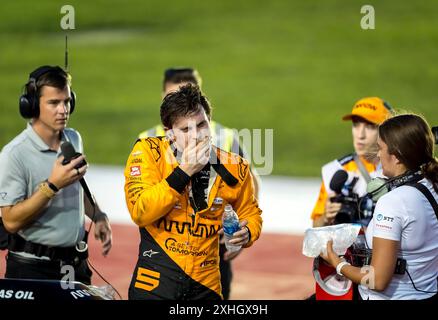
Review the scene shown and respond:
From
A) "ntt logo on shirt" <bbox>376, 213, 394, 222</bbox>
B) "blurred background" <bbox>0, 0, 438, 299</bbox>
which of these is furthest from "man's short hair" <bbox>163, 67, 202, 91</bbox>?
"blurred background" <bbox>0, 0, 438, 299</bbox>

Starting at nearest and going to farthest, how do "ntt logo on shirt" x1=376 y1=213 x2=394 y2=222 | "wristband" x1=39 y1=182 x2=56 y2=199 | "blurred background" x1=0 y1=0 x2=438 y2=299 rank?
"ntt logo on shirt" x1=376 y1=213 x2=394 y2=222 < "wristband" x1=39 y1=182 x2=56 y2=199 < "blurred background" x1=0 y1=0 x2=438 y2=299

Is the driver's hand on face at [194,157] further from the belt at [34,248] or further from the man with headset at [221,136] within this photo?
the man with headset at [221,136]

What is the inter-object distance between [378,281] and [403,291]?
24 cm

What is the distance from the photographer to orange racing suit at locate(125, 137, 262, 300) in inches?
195

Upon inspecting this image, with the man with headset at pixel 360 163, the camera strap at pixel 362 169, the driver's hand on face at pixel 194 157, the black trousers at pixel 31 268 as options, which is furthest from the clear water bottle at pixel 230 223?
the camera strap at pixel 362 169

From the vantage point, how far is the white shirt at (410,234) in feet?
15.1

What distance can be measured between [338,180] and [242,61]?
2017 centimetres

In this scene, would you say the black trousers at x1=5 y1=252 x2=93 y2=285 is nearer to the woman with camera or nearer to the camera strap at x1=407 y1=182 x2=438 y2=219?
the woman with camera

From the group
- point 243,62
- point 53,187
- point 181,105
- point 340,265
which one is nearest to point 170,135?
point 181,105

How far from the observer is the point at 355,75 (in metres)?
24.2

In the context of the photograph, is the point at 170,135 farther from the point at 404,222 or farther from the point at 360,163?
the point at 360,163

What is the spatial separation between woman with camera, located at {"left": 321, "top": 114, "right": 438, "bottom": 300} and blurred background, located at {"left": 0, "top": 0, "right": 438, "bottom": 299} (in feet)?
27.3

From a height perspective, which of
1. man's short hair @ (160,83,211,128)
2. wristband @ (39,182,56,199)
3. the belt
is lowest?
the belt

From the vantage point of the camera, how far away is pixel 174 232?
497 cm
